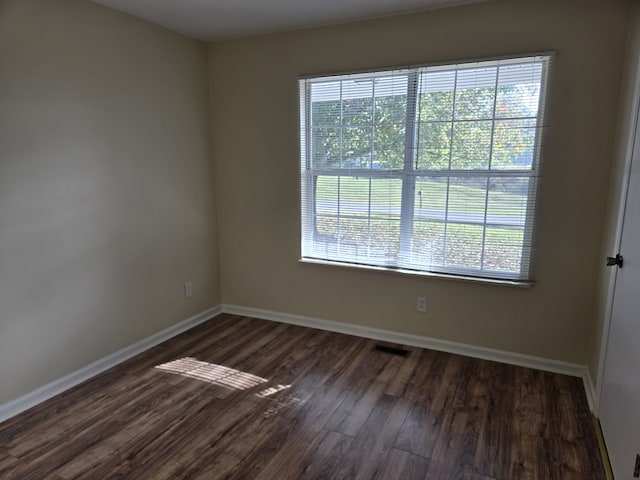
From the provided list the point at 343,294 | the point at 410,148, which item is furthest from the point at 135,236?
the point at 410,148

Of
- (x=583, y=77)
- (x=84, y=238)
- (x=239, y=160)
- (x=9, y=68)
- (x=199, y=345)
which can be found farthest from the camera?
(x=239, y=160)

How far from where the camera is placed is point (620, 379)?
1.79 meters

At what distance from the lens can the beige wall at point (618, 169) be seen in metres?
2.06

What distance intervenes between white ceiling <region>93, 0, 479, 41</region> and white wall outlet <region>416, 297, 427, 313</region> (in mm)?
2071

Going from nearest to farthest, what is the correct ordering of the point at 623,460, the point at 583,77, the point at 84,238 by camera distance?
the point at 623,460, the point at 583,77, the point at 84,238

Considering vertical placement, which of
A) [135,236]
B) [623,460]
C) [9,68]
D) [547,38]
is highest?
[547,38]

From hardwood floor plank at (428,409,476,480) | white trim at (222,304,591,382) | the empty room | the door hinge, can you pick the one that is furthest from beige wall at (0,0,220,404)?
the door hinge

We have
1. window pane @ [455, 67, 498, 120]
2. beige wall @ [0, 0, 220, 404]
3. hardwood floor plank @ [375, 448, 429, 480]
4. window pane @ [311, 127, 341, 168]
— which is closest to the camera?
hardwood floor plank @ [375, 448, 429, 480]

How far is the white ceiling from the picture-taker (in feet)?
8.43

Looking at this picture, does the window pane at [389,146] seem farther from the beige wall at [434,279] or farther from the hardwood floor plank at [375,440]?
the hardwood floor plank at [375,440]

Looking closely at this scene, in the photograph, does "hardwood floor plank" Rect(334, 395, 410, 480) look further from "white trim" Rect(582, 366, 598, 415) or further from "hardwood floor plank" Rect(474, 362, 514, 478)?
"white trim" Rect(582, 366, 598, 415)

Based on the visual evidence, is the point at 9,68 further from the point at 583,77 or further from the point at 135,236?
the point at 583,77

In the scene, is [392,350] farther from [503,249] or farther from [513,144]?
[513,144]

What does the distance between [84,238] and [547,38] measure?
3.21m
